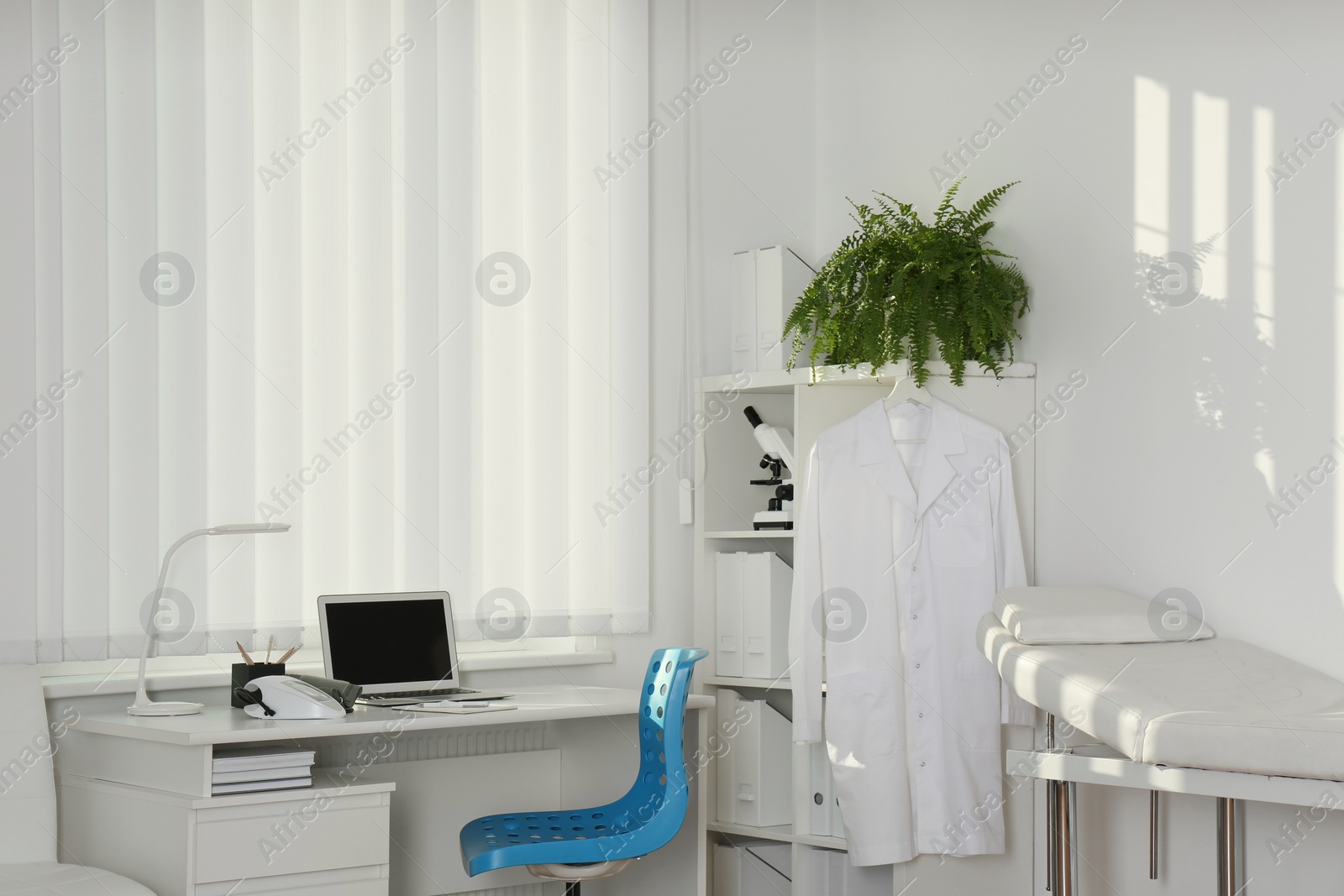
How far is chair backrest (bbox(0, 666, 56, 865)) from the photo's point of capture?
105 inches

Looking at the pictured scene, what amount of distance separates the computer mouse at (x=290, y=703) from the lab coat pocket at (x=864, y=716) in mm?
1283

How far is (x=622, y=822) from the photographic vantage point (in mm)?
3029

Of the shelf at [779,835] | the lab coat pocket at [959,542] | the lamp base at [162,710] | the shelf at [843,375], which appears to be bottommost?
the shelf at [779,835]

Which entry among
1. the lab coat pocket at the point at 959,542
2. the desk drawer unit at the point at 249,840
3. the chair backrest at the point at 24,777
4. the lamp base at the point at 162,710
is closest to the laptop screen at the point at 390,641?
the lamp base at the point at 162,710

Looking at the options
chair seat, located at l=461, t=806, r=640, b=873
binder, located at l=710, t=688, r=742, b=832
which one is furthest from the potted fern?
chair seat, located at l=461, t=806, r=640, b=873

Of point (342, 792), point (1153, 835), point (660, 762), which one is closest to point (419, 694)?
point (342, 792)

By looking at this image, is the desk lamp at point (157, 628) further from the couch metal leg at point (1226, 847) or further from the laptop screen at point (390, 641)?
the couch metal leg at point (1226, 847)

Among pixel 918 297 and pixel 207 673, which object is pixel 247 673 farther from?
pixel 918 297

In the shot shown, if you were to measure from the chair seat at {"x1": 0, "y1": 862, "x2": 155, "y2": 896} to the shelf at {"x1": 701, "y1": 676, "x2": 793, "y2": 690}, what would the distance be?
5.68ft

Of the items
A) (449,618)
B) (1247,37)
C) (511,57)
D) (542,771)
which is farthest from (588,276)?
(1247,37)

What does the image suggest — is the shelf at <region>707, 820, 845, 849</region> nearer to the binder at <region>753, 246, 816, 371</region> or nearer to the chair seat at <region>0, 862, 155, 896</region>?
the binder at <region>753, 246, 816, 371</region>

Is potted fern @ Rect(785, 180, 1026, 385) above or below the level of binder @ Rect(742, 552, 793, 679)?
above

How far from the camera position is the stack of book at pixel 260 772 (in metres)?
2.51

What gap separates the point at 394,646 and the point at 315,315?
92cm
